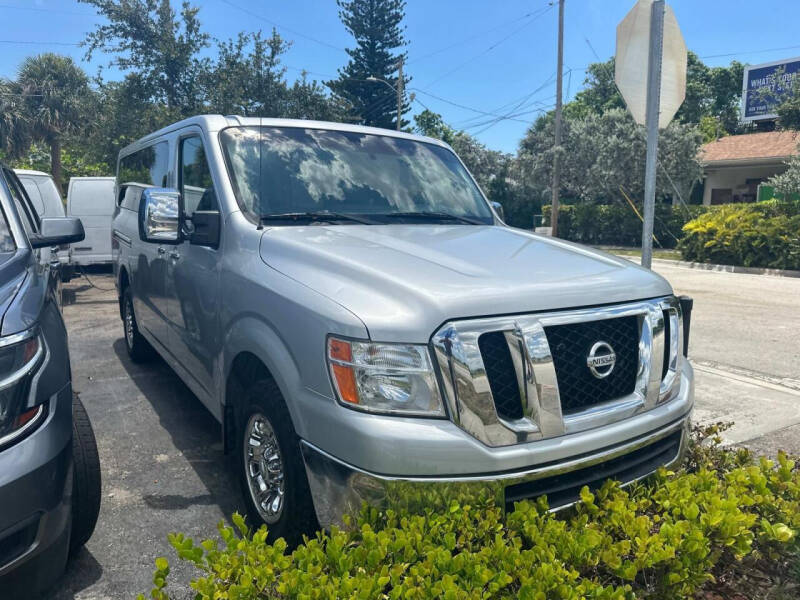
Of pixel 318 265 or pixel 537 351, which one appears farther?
pixel 318 265

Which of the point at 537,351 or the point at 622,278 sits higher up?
the point at 622,278

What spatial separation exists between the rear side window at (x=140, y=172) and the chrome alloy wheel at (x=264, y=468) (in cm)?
255

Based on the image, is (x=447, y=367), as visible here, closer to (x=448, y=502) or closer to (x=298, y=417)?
(x=448, y=502)

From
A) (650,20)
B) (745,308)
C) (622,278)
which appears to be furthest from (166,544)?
(745,308)

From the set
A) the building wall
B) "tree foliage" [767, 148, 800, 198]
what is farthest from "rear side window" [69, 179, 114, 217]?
the building wall

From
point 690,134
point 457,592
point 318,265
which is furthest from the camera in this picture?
point 690,134

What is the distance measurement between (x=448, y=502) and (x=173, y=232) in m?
2.18

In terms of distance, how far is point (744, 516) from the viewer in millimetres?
2039

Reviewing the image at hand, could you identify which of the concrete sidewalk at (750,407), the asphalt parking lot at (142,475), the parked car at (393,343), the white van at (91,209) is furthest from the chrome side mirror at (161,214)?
the white van at (91,209)

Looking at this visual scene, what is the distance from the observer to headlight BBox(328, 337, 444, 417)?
2160 mm

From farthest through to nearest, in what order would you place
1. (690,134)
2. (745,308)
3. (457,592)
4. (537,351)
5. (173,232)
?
(690,134), (745,308), (173,232), (537,351), (457,592)

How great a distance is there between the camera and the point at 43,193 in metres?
10.7

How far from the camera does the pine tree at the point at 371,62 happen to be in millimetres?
39438

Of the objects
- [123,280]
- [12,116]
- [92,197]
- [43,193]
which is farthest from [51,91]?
[123,280]
